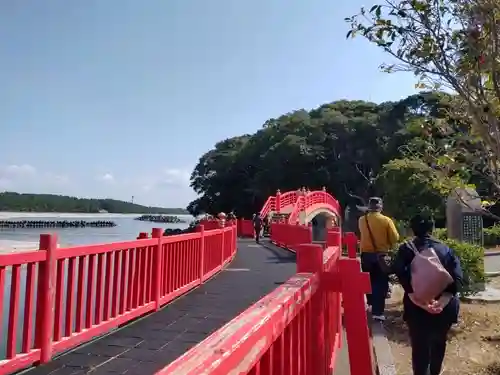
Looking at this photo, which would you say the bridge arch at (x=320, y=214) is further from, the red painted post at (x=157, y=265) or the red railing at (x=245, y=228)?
the red painted post at (x=157, y=265)

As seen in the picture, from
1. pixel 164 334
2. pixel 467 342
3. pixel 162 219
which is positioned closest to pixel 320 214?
pixel 467 342

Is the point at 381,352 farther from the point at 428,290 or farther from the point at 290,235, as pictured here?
the point at 290,235

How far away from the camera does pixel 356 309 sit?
11.7 ft

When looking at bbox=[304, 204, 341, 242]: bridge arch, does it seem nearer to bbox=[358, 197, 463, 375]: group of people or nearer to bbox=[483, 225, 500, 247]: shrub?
bbox=[483, 225, 500, 247]: shrub

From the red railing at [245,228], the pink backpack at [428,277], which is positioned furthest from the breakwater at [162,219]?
the pink backpack at [428,277]

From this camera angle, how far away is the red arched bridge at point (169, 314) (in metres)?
1.89

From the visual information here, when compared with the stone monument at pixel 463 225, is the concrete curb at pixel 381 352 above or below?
below

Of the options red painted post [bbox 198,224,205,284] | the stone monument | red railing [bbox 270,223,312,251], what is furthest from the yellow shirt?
the stone monument

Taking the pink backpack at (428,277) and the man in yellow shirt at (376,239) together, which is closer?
the pink backpack at (428,277)

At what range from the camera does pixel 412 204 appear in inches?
1214

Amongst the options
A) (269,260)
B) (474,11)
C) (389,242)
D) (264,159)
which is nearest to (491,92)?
(474,11)

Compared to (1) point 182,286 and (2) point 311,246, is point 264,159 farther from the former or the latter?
(2) point 311,246

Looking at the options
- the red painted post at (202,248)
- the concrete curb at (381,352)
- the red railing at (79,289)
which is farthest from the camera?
the red painted post at (202,248)

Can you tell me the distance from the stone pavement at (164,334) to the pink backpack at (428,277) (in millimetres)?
2166
